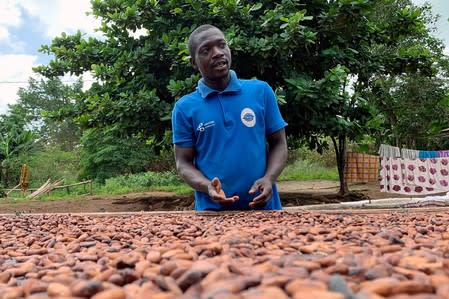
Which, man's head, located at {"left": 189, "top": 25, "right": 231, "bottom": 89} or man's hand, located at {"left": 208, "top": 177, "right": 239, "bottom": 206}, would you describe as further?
man's head, located at {"left": 189, "top": 25, "right": 231, "bottom": 89}

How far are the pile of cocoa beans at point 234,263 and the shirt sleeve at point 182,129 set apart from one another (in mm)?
522

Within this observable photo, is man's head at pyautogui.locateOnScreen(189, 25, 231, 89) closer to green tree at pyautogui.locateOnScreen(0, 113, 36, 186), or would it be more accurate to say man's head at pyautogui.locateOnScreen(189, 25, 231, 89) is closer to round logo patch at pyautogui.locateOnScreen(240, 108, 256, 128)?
round logo patch at pyautogui.locateOnScreen(240, 108, 256, 128)

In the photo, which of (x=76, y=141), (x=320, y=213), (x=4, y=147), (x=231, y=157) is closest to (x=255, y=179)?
(x=231, y=157)

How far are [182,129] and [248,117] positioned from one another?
0.28 metres

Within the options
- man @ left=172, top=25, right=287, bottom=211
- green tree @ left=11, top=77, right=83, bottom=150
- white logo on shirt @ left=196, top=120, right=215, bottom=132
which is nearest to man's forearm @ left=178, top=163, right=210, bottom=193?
man @ left=172, top=25, right=287, bottom=211

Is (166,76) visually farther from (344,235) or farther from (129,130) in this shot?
(344,235)

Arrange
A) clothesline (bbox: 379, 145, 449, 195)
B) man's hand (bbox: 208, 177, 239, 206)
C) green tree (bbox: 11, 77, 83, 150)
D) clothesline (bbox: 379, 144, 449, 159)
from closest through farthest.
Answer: man's hand (bbox: 208, 177, 239, 206) → clothesline (bbox: 379, 145, 449, 195) → clothesline (bbox: 379, 144, 449, 159) → green tree (bbox: 11, 77, 83, 150)

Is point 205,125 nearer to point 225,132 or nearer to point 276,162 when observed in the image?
point 225,132

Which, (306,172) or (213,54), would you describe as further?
(306,172)

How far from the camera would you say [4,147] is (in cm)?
1367

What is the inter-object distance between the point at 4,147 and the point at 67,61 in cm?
978

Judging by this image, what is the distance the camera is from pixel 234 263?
29.5 inches

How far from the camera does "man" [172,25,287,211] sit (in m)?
1.80

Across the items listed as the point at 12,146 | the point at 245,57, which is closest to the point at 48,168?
the point at 12,146
